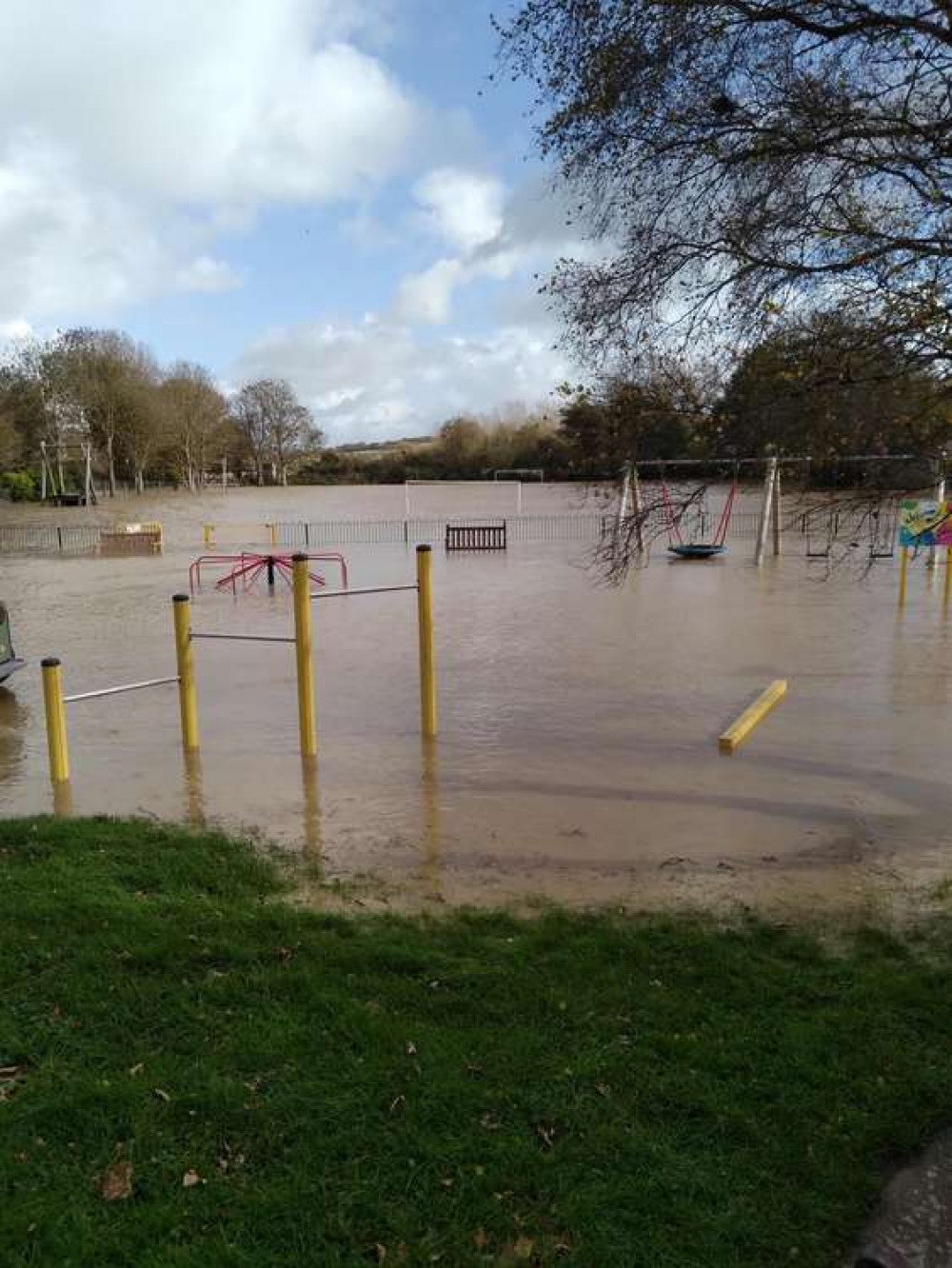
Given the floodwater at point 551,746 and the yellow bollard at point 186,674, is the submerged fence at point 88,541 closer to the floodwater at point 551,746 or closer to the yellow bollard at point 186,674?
the floodwater at point 551,746

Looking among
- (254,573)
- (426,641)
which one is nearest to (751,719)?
(426,641)

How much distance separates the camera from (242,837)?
6500mm

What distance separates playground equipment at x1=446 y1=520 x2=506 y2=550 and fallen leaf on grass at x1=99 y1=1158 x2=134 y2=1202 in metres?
27.8

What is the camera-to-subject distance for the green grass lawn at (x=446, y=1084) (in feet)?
8.96

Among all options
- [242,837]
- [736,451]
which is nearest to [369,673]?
[242,837]

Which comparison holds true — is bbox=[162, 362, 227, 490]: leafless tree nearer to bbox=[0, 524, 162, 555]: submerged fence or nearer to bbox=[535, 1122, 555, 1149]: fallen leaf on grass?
bbox=[0, 524, 162, 555]: submerged fence

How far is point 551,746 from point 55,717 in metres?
4.07

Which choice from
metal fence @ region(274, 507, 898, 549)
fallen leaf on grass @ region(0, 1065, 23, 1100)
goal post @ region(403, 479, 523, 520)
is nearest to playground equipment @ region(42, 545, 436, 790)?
fallen leaf on grass @ region(0, 1065, 23, 1100)

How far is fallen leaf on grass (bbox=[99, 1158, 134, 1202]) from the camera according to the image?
9.35ft

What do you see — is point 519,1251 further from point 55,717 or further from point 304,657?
point 304,657

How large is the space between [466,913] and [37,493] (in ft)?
211

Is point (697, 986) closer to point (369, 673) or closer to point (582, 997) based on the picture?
point (582, 997)

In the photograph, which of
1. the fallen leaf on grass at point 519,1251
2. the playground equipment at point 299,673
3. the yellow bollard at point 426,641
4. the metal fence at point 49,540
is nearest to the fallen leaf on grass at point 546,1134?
the fallen leaf on grass at point 519,1251

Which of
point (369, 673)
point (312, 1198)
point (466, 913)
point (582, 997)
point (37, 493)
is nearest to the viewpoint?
point (312, 1198)
